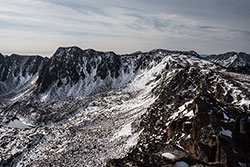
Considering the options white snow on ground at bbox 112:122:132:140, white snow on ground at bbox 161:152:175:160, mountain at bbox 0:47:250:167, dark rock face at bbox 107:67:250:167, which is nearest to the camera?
white snow on ground at bbox 161:152:175:160

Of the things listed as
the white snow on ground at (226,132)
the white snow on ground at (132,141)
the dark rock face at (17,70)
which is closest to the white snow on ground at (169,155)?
the white snow on ground at (226,132)

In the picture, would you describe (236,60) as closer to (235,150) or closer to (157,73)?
(157,73)

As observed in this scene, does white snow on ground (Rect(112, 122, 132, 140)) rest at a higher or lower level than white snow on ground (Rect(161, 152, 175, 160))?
lower

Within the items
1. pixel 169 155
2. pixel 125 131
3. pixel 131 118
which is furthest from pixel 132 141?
pixel 169 155

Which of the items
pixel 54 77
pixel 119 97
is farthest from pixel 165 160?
pixel 54 77

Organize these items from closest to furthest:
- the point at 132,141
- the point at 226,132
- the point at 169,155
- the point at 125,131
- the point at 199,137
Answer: the point at 169,155 < the point at 226,132 < the point at 199,137 < the point at 132,141 < the point at 125,131

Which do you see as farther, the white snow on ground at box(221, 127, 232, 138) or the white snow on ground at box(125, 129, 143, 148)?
the white snow on ground at box(125, 129, 143, 148)

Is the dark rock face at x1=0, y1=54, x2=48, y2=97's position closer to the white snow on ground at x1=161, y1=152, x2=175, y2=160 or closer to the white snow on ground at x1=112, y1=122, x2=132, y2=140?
the white snow on ground at x1=112, y1=122, x2=132, y2=140

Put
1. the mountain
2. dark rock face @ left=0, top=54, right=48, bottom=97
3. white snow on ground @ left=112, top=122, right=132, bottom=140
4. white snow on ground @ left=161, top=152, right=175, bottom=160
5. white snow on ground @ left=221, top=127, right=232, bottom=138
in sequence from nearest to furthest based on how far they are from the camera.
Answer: white snow on ground @ left=161, top=152, right=175, bottom=160 → the mountain → white snow on ground @ left=221, top=127, right=232, bottom=138 → white snow on ground @ left=112, top=122, right=132, bottom=140 → dark rock face @ left=0, top=54, right=48, bottom=97

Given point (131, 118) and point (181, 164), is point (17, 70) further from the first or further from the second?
point (181, 164)

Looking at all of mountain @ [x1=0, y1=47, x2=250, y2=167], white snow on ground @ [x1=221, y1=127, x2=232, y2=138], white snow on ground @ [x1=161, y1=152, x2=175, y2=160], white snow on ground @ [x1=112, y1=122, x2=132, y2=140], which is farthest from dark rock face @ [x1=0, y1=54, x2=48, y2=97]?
white snow on ground @ [x1=221, y1=127, x2=232, y2=138]
